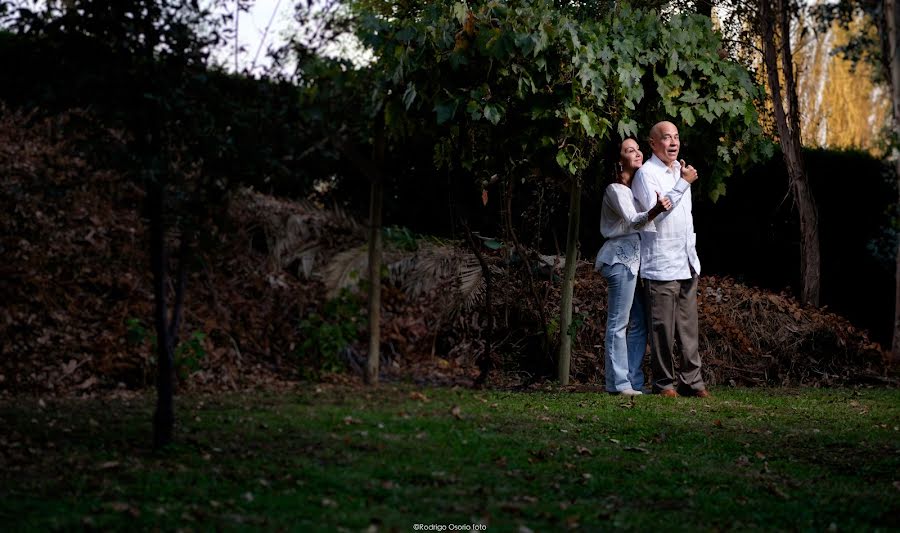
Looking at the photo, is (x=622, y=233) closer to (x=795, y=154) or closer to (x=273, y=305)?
(x=273, y=305)

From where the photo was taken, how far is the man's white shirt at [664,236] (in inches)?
310

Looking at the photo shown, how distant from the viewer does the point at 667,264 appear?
25.8 ft

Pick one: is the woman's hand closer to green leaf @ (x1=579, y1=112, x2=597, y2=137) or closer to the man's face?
the man's face

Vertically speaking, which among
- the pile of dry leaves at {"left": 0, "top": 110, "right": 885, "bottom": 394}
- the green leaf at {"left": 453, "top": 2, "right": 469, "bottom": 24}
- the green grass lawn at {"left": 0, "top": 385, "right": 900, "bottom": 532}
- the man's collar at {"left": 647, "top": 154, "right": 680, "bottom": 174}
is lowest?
the green grass lawn at {"left": 0, "top": 385, "right": 900, "bottom": 532}

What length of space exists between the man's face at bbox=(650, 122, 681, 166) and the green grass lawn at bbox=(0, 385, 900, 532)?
6.35ft

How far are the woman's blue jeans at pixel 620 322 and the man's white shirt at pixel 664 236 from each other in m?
0.21

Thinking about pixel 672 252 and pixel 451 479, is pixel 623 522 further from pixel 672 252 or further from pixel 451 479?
pixel 672 252

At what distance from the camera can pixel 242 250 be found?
9.49 m

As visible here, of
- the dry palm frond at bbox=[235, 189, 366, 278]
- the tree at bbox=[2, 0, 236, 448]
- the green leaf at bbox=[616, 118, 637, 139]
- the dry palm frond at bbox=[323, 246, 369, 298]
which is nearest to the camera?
the tree at bbox=[2, 0, 236, 448]

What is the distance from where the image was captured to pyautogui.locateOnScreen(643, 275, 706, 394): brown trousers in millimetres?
7902

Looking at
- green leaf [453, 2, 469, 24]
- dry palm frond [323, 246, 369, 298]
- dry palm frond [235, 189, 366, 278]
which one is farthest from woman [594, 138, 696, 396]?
dry palm frond [235, 189, 366, 278]

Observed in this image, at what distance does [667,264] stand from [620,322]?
1.83 ft

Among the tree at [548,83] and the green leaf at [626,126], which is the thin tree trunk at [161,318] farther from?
the green leaf at [626,126]

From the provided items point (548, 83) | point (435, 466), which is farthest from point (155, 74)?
point (548, 83)
